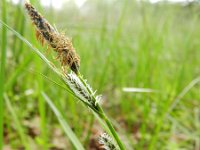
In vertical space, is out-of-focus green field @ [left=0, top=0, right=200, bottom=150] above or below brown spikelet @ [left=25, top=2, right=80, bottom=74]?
above

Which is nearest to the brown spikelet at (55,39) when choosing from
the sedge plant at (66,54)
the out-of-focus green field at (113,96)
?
the sedge plant at (66,54)

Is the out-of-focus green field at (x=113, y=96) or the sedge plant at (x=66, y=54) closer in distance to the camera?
the sedge plant at (x=66, y=54)

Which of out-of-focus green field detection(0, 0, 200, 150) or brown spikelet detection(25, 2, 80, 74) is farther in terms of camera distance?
out-of-focus green field detection(0, 0, 200, 150)

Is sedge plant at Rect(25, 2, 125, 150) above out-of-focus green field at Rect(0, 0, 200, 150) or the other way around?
the other way around

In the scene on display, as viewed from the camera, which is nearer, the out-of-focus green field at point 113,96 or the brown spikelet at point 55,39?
the brown spikelet at point 55,39

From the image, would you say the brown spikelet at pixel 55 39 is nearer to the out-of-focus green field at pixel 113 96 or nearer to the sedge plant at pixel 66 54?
the sedge plant at pixel 66 54

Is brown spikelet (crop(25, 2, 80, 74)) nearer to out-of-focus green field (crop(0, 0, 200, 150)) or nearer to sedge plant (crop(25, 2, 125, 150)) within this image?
sedge plant (crop(25, 2, 125, 150))

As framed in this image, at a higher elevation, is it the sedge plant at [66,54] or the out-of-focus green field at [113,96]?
the out-of-focus green field at [113,96]

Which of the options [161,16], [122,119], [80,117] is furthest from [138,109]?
[161,16]

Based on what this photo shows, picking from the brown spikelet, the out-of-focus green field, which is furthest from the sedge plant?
the out-of-focus green field
